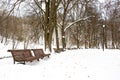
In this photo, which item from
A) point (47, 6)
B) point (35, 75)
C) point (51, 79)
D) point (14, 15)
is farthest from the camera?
point (47, 6)

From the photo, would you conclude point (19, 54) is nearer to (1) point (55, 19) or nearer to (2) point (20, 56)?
(2) point (20, 56)

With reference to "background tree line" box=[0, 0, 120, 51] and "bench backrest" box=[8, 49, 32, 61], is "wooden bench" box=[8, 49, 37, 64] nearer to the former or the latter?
"bench backrest" box=[8, 49, 32, 61]

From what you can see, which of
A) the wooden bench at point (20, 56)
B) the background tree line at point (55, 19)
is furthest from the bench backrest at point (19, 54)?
the background tree line at point (55, 19)

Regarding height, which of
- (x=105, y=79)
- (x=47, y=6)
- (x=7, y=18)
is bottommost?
(x=105, y=79)

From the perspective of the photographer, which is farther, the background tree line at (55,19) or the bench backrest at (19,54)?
the background tree line at (55,19)

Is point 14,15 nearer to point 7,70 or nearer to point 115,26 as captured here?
point 7,70

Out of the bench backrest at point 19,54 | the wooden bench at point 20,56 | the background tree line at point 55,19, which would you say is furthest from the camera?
the background tree line at point 55,19

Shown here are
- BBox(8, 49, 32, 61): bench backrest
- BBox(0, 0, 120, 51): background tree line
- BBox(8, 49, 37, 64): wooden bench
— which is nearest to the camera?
BBox(8, 49, 37, 64): wooden bench

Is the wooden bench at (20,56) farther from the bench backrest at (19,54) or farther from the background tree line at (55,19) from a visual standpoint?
the background tree line at (55,19)

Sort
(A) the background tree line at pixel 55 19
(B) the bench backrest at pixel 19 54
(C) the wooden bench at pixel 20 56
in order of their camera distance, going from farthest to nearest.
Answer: (A) the background tree line at pixel 55 19 → (B) the bench backrest at pixel 19 54 → (C) the wooden bench at pixel 20 56

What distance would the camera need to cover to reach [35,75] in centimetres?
853

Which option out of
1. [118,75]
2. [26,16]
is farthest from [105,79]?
[26,16]

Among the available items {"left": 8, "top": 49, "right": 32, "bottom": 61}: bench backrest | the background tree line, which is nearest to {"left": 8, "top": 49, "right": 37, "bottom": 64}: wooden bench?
{"left": 8, "top": 49, "right": 32, "bottom": 61}: bench backrest

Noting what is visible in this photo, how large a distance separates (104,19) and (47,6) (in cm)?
2531
